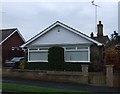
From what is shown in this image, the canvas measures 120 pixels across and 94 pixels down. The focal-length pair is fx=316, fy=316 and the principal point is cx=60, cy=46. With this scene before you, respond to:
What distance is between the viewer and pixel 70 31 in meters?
30.9

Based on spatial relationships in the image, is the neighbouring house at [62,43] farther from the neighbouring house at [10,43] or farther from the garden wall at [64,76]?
the neighbouring house at [10,43]

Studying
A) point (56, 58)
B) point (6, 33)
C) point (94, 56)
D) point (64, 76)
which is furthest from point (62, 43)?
point (6, 33)

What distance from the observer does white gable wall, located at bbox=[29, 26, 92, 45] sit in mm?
30397

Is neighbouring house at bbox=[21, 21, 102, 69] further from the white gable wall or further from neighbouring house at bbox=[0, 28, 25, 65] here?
neighbouring house at bbox=[0, 28, 25, 65]

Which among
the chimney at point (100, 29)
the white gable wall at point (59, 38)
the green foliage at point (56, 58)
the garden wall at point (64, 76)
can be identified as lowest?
the garden wall at point (64, 76)

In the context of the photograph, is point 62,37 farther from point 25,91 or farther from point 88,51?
point 25,91

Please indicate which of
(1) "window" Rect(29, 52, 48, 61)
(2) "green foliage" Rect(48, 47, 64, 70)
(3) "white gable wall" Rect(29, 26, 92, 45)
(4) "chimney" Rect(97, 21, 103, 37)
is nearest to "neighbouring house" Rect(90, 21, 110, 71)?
(4) "chimney" Rect(97, 21, 103, 37)

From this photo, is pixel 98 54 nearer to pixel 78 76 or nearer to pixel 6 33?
pixel 78 76

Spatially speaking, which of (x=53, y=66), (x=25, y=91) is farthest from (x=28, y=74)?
(x=25, y=91)

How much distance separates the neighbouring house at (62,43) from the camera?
96.3 ft

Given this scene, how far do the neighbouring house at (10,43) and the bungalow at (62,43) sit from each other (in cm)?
826

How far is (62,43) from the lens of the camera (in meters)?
30.8

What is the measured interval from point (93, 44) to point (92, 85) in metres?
7.15

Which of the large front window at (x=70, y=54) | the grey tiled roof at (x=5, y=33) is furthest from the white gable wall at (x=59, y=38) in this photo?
the grey tiled roof at (x=5, y=33)
